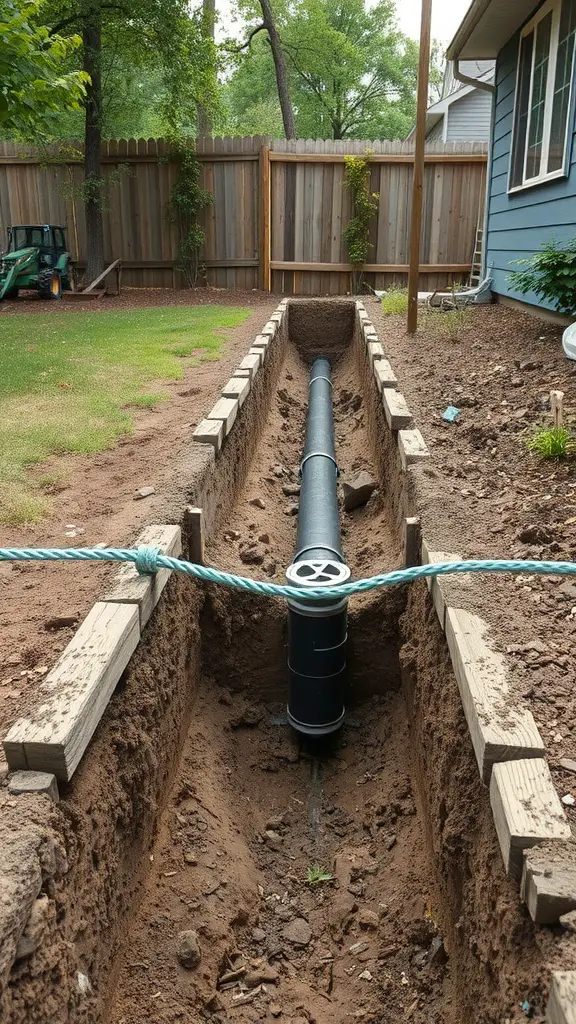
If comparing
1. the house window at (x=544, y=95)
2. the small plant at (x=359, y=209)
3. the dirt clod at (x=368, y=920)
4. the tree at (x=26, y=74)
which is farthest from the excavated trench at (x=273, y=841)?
the small plant at (x=359, y=209)

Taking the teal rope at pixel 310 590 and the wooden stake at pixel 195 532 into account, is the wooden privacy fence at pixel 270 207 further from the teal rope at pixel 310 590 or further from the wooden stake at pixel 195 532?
the teal rope at pixel 310 590

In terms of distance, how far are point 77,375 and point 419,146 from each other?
377 centimetres

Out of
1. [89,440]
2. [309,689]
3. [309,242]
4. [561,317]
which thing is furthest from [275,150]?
[309,689]

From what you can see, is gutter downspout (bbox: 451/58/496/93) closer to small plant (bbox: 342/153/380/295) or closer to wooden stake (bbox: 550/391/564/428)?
small plant (bbox: 342/153/380/295)

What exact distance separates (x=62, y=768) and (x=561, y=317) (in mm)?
6308

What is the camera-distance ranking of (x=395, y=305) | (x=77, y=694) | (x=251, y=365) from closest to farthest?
(x=77, y=694)
(x=251, y=365)
(x=395, y=305)

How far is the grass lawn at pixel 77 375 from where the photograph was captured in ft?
14.3

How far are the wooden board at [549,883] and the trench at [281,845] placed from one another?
84cm

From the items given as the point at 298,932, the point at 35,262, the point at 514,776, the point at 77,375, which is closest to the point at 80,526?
the point at 298,932

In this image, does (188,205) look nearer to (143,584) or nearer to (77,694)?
(143,584)

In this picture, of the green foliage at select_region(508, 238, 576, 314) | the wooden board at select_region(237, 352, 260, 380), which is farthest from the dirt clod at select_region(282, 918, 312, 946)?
the green foliage at select_region(508, 238, 576, 314)

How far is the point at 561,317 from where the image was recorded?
6.84 m

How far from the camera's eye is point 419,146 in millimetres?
6934

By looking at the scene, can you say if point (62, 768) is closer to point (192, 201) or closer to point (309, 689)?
point (309, 689)
